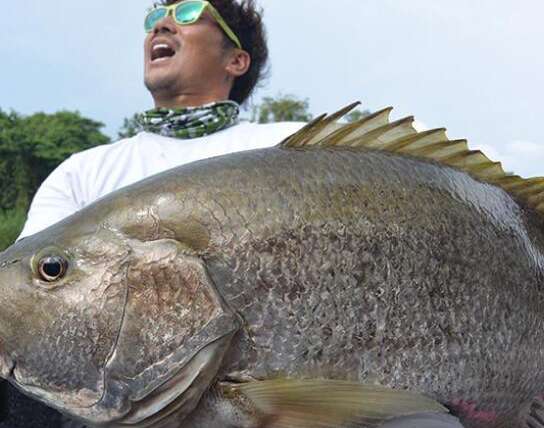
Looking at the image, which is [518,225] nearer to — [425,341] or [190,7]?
[425,341]

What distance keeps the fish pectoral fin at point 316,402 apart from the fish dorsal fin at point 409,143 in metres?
0.58

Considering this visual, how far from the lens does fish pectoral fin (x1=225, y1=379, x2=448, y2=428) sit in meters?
1.46

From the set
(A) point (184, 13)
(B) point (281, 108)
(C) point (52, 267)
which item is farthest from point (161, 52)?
(B) point (281, 108)

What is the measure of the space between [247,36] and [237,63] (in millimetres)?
365

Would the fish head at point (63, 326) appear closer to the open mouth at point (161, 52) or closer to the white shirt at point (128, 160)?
the white shirt at point (128, 160)

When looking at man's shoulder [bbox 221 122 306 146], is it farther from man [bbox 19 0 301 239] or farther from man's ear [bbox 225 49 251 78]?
man's ear [bbox 225 49 251 78]

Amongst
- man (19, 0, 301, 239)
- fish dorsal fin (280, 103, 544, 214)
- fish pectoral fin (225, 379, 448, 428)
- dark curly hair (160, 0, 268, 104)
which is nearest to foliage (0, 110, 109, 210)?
dark curly hair (160, 0, 268, 104)

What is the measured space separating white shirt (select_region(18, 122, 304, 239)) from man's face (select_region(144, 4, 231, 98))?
0.94ft

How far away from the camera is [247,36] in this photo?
4.02 meters

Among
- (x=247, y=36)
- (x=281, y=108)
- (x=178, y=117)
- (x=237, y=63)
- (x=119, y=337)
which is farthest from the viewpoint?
(x=281, y=108)

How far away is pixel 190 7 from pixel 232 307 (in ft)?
7.61

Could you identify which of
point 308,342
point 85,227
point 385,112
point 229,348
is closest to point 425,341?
point 308,342

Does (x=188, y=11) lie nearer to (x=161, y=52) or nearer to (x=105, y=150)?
(x=161, y=52)

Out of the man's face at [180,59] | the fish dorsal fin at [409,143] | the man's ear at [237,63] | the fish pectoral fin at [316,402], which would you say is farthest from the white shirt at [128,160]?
the fish pectoral fin at [316,402]
